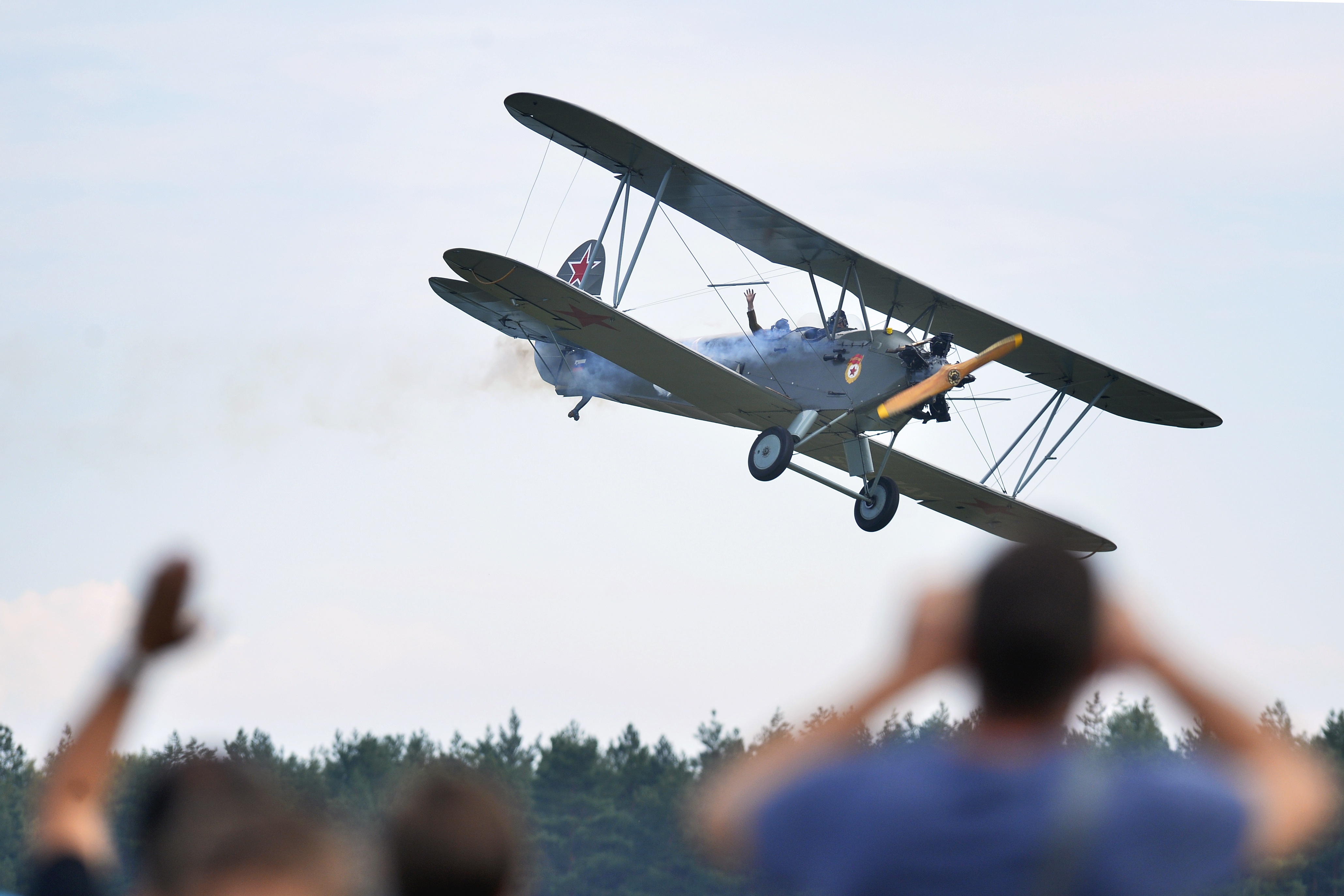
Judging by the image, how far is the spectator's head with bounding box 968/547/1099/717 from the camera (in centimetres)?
259

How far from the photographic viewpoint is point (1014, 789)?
257 centimetres

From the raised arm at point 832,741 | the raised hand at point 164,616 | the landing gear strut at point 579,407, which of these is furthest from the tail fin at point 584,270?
the raised arm at point 832,741

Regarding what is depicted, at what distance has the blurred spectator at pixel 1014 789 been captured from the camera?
2.52 metres

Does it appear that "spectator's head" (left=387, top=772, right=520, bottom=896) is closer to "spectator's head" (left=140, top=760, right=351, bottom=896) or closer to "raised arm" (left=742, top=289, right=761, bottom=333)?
"spectator's head" (left=140, top=760, right=351, bottom=896)

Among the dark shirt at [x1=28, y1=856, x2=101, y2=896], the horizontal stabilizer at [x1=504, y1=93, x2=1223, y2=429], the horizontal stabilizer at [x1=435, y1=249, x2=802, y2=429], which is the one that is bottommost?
the dark shirt at [x1=28, y1=856, x2=101, y2=896]

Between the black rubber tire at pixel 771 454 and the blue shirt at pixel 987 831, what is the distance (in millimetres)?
16719

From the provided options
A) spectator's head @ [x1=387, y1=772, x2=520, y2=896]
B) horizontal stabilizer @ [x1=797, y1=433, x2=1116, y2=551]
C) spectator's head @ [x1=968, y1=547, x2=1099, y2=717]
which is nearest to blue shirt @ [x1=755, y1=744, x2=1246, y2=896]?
spectator's head @ [x1=968, y1=547, x2=1099, y2=717]

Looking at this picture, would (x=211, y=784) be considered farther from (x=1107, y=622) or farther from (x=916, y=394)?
(x=916, y=394)

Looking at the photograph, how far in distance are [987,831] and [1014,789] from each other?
0.08m

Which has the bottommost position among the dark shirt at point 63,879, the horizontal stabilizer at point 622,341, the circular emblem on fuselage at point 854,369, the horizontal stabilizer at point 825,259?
the dark shirt at point 63,879

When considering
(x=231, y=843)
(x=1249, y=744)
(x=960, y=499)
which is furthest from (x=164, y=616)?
(x=960, y=499)

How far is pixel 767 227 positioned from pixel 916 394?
2.86 metres

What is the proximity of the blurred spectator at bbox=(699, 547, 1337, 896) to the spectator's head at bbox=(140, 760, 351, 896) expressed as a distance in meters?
0.66

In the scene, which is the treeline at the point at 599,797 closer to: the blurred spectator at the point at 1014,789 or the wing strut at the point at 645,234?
the wing strut at the point at 645,234
